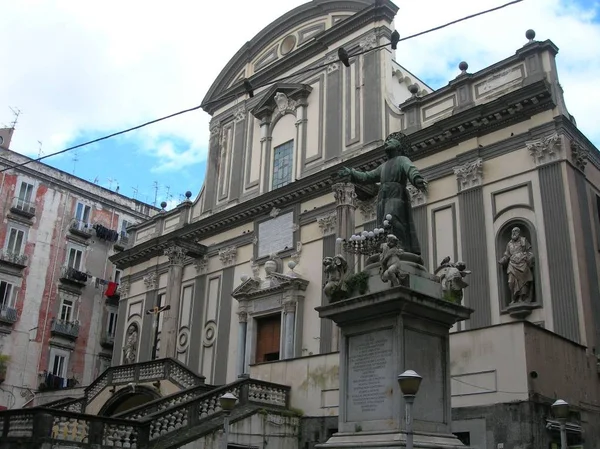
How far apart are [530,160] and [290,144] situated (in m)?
10.6

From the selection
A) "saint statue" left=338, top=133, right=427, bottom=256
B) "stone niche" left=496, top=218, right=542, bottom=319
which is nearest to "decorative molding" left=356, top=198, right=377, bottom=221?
"stone niche" left=496, top=218, right=542, bottom=319

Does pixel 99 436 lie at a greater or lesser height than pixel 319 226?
lesser

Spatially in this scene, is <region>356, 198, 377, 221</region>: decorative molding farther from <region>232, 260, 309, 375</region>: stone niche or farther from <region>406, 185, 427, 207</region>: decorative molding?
<region>232, 260, 309, 375</region>: stone niche

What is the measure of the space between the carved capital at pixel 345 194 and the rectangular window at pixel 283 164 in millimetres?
4168

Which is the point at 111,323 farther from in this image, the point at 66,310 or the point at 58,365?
the point at 58,365

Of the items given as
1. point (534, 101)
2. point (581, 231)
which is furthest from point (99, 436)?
point (534, 101)

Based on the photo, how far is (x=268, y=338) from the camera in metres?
23.8

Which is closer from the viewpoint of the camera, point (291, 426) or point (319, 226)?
point (291, 426)

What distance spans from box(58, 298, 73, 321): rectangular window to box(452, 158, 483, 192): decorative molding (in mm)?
23592

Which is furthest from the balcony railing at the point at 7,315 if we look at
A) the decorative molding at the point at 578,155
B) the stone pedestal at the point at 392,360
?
the stone pedestal at the point at 392,360

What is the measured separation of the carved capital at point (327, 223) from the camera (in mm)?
22734

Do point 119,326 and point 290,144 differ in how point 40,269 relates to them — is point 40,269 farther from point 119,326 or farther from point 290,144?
point 290,144

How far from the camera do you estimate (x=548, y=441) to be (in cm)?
1285

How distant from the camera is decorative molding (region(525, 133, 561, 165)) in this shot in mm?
17766
